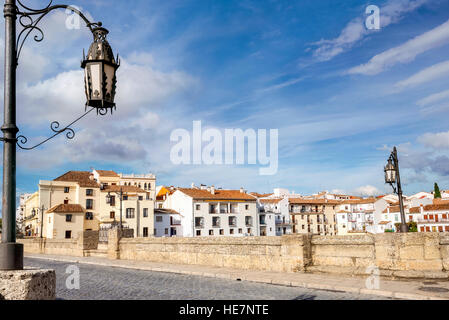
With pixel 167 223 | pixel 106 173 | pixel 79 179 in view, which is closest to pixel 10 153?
pixel 79 179

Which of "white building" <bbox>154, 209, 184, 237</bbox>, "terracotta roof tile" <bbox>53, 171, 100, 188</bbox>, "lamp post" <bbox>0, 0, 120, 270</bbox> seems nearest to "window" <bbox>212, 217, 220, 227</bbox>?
"white building" <bbox>154, 209, 184, 237</bbox>

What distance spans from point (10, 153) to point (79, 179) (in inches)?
2606

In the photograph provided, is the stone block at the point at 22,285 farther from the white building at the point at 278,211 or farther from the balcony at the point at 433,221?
the white building at the point at 278,211

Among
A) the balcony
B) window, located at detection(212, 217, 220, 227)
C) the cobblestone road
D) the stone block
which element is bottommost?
the balcony

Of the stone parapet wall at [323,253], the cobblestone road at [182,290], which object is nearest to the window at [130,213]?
the stone parapet wall at [323,253]

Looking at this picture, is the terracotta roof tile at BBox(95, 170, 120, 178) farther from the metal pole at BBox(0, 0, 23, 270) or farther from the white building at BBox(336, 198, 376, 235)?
the metal pole at BBox(0, 0, 23, 270)

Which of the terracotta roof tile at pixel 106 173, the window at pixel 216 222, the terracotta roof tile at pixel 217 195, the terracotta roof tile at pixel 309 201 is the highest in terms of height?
A: the terracotta roof tile at pixel 106 173

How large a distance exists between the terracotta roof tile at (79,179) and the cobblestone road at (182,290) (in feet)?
176

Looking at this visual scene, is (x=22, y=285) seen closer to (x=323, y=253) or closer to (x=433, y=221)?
(x=323, y=253)

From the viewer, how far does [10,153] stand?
375cm

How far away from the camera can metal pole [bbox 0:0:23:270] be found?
3645mm

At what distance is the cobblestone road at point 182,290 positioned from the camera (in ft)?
30.1

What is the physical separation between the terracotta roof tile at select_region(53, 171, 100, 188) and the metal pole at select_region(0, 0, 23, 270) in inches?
2509

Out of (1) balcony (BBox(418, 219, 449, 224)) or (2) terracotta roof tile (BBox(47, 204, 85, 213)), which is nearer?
(2) terracotta roof tile (BBox(47, 204, 85, 213))
